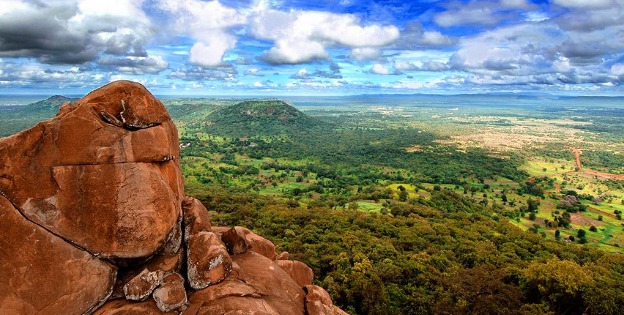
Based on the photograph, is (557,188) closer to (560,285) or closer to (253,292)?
(560,285)

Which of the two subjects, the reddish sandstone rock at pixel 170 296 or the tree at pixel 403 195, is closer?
the reddish sandstone rock at pixel 170 296

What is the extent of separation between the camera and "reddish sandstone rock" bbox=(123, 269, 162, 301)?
1498 centimetres

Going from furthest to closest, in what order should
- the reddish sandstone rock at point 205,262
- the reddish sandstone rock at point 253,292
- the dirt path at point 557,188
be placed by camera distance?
the dirt path at point 557,188, the reddish sandstone rock at point 205,262, the reddish sandstone rock at point 253,292

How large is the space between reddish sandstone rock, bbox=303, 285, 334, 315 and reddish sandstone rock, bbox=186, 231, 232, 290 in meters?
5.45

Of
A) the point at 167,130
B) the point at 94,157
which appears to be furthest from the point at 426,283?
the point at 94,157

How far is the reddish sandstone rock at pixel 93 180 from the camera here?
1420 centimetres

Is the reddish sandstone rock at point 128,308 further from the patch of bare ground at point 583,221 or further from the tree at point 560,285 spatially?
the patch of bare ground at point 583,221

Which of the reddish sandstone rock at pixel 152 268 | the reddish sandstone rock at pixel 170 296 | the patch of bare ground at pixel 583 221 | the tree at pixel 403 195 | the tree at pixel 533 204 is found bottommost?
the patch of bare ground at pixel 583 221

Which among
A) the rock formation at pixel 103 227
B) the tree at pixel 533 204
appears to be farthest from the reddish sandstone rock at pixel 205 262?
the tree at pixel 533 204

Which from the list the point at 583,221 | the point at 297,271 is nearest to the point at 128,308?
the point at 297,271

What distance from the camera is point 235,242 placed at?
68.9 ft

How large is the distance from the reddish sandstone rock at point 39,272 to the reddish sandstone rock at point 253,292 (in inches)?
190

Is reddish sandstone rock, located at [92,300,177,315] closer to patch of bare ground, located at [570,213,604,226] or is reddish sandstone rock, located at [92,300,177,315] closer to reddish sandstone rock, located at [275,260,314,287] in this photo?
reddish sandstone rock, located at [275,260,314,287]

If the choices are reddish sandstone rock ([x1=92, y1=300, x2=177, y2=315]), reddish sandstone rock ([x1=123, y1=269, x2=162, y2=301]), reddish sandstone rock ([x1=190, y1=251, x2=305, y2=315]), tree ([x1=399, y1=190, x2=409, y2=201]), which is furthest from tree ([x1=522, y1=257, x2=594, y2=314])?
tree ([x1=399, y1=190, x2=409, y2=201])
